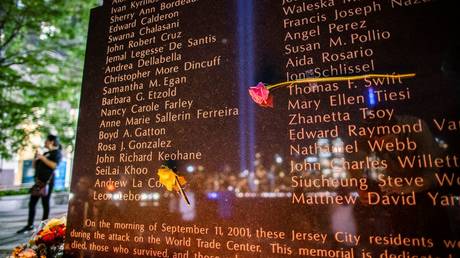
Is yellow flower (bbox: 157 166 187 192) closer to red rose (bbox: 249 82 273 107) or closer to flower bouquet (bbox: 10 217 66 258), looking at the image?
red rose (bbox: 249 82 273 107)

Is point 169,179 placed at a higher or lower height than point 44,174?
lower

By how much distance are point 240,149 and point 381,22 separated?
1335 millimetres

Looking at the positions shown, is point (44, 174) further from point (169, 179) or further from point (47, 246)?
point (169, 179)

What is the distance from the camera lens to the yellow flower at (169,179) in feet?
8.21

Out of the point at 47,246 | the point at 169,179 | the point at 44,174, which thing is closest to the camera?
the point at 169,179

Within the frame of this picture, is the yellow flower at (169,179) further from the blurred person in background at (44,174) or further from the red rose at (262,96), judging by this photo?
the blurred person in background at (44,174)

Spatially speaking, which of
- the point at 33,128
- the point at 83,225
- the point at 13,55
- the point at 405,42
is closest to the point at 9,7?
the point at 13,55

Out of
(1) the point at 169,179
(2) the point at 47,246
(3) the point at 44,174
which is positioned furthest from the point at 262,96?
(3) the point at 44,174

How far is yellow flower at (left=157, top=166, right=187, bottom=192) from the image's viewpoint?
98.5 inches

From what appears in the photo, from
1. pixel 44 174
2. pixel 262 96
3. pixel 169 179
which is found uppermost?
pixel 262 96

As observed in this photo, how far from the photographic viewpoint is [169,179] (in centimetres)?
253

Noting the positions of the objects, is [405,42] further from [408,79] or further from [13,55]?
[13,55]

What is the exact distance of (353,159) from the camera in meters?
2.02

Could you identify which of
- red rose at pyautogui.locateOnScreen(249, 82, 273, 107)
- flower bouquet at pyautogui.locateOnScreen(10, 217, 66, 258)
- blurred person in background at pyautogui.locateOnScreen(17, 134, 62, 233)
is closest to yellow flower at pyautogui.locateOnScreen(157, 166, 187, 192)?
red rose at pyautogui.locateOnScreen(249, 82, 273, 107)
